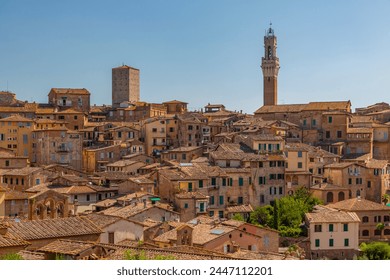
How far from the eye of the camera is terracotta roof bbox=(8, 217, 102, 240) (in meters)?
8.20

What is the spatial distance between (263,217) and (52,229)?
9.11m

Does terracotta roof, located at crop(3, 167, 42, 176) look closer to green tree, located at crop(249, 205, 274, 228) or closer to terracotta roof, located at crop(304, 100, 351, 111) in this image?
green tree, located at crop(249, 205, 274, 228)

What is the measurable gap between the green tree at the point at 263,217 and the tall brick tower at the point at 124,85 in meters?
14.2

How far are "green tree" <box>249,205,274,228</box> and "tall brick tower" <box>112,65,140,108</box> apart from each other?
14.2 metres

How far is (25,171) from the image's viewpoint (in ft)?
59.6

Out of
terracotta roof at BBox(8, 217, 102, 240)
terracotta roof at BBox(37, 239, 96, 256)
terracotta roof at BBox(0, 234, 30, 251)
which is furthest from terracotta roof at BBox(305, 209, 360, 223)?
terracotta roof at BBox(0, 234, 30, 251)

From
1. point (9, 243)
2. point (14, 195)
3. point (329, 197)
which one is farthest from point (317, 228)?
point (9, 243)

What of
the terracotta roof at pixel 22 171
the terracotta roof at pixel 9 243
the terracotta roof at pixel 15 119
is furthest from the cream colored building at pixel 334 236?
the terracotta roof at pixel 15 119

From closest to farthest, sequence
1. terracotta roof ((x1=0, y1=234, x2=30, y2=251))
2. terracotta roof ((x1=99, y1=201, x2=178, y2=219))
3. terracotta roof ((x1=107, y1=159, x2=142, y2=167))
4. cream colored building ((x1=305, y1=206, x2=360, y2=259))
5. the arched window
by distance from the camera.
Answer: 1. terracotta roof ((x1=0, y1=234, x2=30, y2=251))
2. terracotta roof ((x1=99, y1=201, x2=178, y2=219))
3. cream colored building ((x1=305, y1=206, x2=360, y2=259))
4. the arched window
5. terracotta roof ((x1=107, y1=159, x2=142, y2=167))

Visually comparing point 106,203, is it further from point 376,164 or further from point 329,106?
point 329,106

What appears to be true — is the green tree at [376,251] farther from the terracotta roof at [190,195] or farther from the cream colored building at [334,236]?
the terracotta roof at [190,195]

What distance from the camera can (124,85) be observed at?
104 ft
